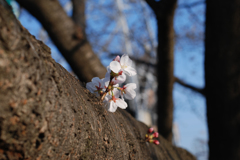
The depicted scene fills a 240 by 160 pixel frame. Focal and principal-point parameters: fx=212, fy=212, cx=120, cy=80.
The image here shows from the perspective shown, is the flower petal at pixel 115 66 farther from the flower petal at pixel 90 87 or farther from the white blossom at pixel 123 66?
the flower petal at pixel 90 87

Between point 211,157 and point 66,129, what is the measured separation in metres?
2.18

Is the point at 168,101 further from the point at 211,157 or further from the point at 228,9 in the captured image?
the point at 228,9

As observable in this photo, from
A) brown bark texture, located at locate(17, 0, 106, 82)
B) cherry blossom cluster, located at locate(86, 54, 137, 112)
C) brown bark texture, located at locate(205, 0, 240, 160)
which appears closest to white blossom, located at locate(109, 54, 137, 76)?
cherry blossom cluster, located at locate(86, 54, 137, 112)

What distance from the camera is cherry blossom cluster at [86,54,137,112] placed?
0.89 meters

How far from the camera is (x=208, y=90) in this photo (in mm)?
2410

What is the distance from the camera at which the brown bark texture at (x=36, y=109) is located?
48 centimetres

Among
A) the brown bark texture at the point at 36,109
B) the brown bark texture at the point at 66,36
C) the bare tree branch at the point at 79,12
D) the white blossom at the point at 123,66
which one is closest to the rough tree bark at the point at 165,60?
the brown bark texture at the point at 66,36

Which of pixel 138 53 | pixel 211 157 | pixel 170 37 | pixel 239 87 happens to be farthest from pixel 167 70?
pixel 138 53

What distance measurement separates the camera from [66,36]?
2.48 meters

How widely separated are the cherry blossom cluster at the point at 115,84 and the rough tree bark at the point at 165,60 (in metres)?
1.35

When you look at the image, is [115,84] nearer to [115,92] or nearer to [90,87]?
[115,92]

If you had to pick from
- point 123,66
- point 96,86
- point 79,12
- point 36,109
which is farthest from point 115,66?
point 79,12

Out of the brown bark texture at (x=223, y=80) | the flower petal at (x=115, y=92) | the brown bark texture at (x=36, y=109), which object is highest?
the brown bark texture at (x=223, y=80)

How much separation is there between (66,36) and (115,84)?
1755 millimetres
